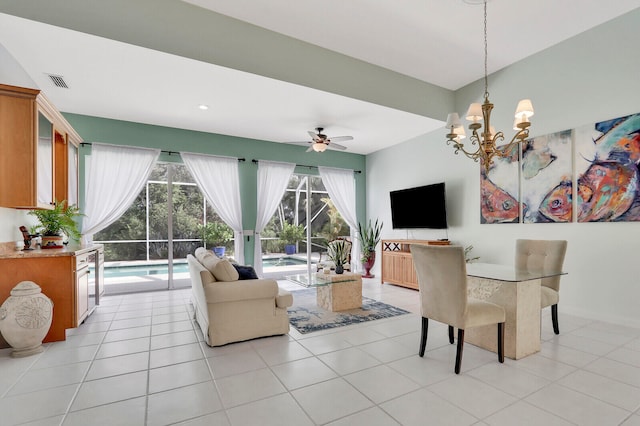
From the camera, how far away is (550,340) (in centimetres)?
318

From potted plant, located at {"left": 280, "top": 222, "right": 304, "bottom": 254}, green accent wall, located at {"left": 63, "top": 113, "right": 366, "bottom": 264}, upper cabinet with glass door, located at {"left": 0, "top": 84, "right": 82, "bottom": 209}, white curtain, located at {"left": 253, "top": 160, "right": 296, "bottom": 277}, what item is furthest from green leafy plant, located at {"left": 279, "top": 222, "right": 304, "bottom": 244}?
upper cabinet with glass door, located at {"left": 0, "top": 84, "right": 82, "bottom": 209}

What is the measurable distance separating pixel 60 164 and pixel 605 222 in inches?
276

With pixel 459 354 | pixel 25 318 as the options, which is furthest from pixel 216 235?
pixel 459 354

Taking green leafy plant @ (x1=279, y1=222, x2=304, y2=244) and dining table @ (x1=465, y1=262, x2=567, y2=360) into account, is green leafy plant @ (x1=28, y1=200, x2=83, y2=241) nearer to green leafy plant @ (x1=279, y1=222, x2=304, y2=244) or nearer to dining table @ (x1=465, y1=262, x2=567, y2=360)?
green leafy plant @ (x1=279, y1=222, x2=304, y2=244)

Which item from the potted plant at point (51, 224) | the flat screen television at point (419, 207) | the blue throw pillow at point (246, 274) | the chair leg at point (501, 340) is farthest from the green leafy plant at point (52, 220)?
the flat screen television at point (419, 207)

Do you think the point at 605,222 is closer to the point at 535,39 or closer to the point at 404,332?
the point at 535,39

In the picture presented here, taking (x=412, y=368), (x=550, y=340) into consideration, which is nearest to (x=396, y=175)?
(x=550, y=340)

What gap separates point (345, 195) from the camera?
7.59 metres

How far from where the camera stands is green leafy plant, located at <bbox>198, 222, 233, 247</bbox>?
626cm

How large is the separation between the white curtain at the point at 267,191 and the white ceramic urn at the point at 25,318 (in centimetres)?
366

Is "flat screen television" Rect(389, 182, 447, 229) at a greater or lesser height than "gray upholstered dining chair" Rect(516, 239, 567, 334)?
greater

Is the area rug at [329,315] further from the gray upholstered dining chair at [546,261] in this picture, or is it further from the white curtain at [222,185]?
the white curtain at [222,185]

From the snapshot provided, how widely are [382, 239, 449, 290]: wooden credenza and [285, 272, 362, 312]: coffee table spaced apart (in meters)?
1.62

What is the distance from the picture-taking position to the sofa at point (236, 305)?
3.03 m
